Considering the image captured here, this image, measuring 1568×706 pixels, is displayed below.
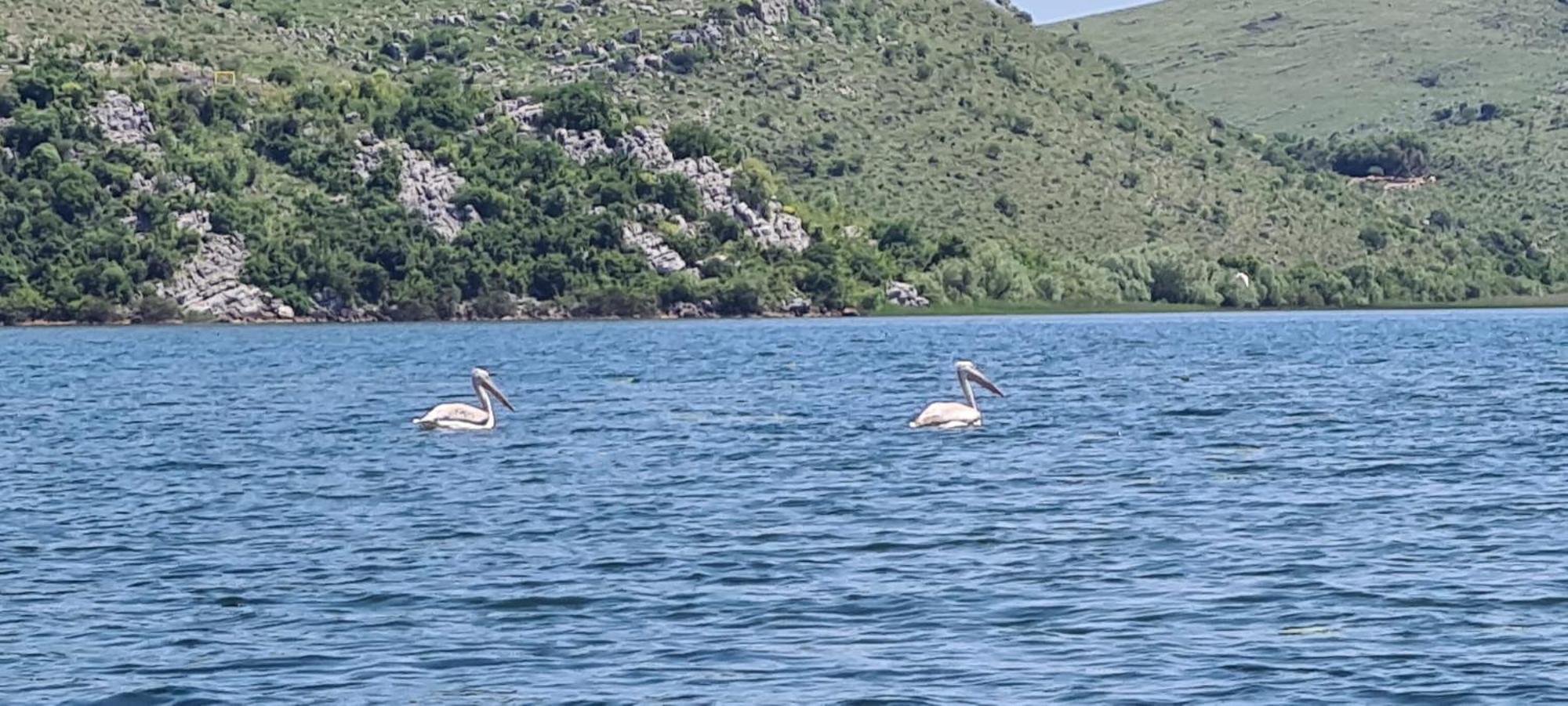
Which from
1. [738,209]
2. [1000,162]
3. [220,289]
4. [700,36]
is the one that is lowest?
[220,289]

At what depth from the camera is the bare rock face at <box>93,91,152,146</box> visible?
157125mm

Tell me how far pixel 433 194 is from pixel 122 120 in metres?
18.6

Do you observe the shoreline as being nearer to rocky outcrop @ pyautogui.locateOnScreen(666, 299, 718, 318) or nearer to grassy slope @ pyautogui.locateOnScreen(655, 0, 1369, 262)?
rocky outcrop @ pyautogui.locateOnScreen(666, 299, 718, 318)

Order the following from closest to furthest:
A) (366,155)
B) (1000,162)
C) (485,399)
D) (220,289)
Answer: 1. (485,399)
2. (220,289)
3. (366,155)
4. (1000,162)

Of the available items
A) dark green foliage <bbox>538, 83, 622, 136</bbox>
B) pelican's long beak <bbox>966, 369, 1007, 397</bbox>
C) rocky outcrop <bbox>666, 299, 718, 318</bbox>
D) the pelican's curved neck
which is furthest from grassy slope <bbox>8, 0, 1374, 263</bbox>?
the pelican's curved neck

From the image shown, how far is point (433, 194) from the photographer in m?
162

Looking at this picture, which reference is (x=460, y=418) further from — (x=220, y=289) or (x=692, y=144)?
(x=692, y=144)

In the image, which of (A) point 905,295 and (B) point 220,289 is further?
(A) point 905,295

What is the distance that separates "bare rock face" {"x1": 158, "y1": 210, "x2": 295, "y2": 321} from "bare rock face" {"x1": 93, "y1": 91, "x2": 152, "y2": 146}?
39.2 feet

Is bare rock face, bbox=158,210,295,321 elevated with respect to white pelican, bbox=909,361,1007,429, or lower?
elevated

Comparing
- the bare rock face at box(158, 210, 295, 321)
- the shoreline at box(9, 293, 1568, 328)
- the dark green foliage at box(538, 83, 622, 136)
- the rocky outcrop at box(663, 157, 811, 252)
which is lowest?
the shoreline at box(9, 293, 1568, 328)

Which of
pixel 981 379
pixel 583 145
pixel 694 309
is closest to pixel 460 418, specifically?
pixel 981 379

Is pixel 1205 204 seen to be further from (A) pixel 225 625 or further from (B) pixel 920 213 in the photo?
(A) pixel 225 625

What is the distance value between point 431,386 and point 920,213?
4374 inches
